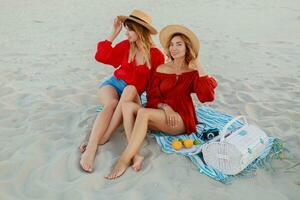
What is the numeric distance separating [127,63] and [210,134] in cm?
111

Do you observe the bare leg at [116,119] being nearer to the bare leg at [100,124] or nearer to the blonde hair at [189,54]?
the bare leg at [100,124]

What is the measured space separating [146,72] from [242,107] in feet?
4.52

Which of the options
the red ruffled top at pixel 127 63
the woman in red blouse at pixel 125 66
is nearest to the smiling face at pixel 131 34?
the woman in red blouse at pixel 125 66

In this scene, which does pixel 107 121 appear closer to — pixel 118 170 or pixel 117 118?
pixel 117 118

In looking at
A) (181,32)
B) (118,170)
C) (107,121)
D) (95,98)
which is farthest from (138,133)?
(95,98)

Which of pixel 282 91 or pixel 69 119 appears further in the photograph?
pixel 282 91

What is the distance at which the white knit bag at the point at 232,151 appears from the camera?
3.54 m

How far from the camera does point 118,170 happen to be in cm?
362

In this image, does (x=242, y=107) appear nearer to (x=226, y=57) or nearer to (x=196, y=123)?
(x=196, y=123)

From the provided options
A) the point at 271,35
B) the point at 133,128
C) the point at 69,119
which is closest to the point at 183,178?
the point at 133,128

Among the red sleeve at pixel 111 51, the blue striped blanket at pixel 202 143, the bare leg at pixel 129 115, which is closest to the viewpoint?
the blue striped blanket at pixel 202 143

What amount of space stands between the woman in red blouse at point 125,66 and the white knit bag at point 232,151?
0.95m

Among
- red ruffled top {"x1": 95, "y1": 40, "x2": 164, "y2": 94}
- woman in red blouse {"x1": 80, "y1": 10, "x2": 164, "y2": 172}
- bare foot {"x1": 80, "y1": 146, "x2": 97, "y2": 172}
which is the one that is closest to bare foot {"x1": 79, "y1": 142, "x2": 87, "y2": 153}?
woman in red blouse {"x1": 80, "y1": 10, "x2": 164, "y2": 172}

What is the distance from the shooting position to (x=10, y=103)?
5.17 meters
